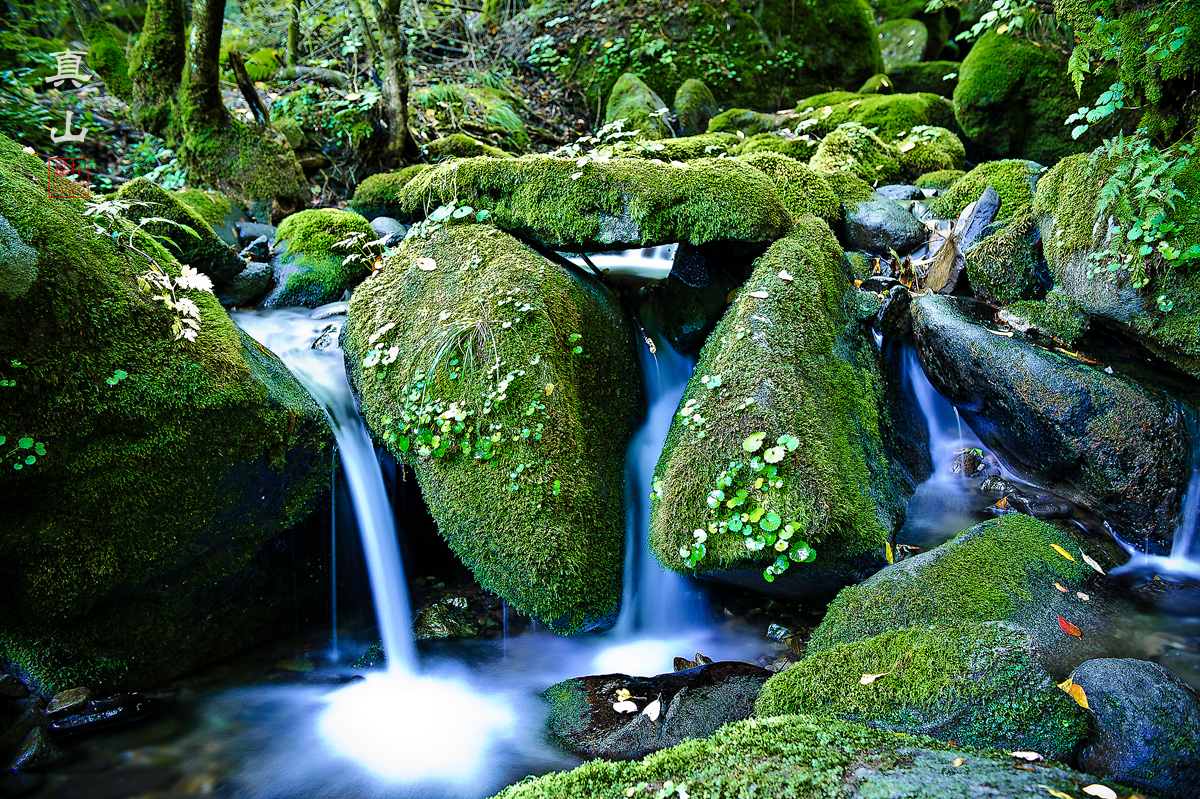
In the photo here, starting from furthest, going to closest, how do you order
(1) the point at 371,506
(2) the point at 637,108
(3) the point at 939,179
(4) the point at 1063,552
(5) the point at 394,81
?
(2) the point at 637,108 → (5) the point at 394,81 → (3) the point at 939,179 → (1) the point at 371,506 → (4) the point at 1063,552

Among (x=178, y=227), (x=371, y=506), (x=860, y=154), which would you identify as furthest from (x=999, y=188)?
(x=178, y=227)

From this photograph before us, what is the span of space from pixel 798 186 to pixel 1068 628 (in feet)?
12.9

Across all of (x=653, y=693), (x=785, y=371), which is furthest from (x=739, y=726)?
(x=785, y=371)

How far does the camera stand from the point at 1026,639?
8.82 feet

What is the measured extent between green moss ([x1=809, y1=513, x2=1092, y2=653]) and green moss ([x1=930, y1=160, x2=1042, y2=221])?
338 centimetres

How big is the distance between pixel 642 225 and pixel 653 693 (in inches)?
114

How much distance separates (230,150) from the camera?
284 inches

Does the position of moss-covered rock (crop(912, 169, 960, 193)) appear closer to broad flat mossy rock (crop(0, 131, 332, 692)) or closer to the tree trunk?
the tree trunk

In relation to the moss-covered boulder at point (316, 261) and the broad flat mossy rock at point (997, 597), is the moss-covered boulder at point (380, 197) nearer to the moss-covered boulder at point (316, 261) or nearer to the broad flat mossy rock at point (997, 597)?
the moss-covered boulder at point (316, 261)

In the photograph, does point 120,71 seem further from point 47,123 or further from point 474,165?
point 474,165

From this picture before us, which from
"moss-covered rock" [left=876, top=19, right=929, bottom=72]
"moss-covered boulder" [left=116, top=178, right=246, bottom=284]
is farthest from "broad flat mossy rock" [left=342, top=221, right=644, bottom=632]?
"moss-covered rock" [left=876, top=19, right=929, bottom=72]

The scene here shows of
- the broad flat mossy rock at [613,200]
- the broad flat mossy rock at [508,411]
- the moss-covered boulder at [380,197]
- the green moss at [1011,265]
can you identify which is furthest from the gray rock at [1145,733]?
the moss-covered boulder at [380,197]

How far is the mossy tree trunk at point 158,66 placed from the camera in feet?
22.9

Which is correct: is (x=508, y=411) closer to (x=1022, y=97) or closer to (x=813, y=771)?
(x=813, y=771)
